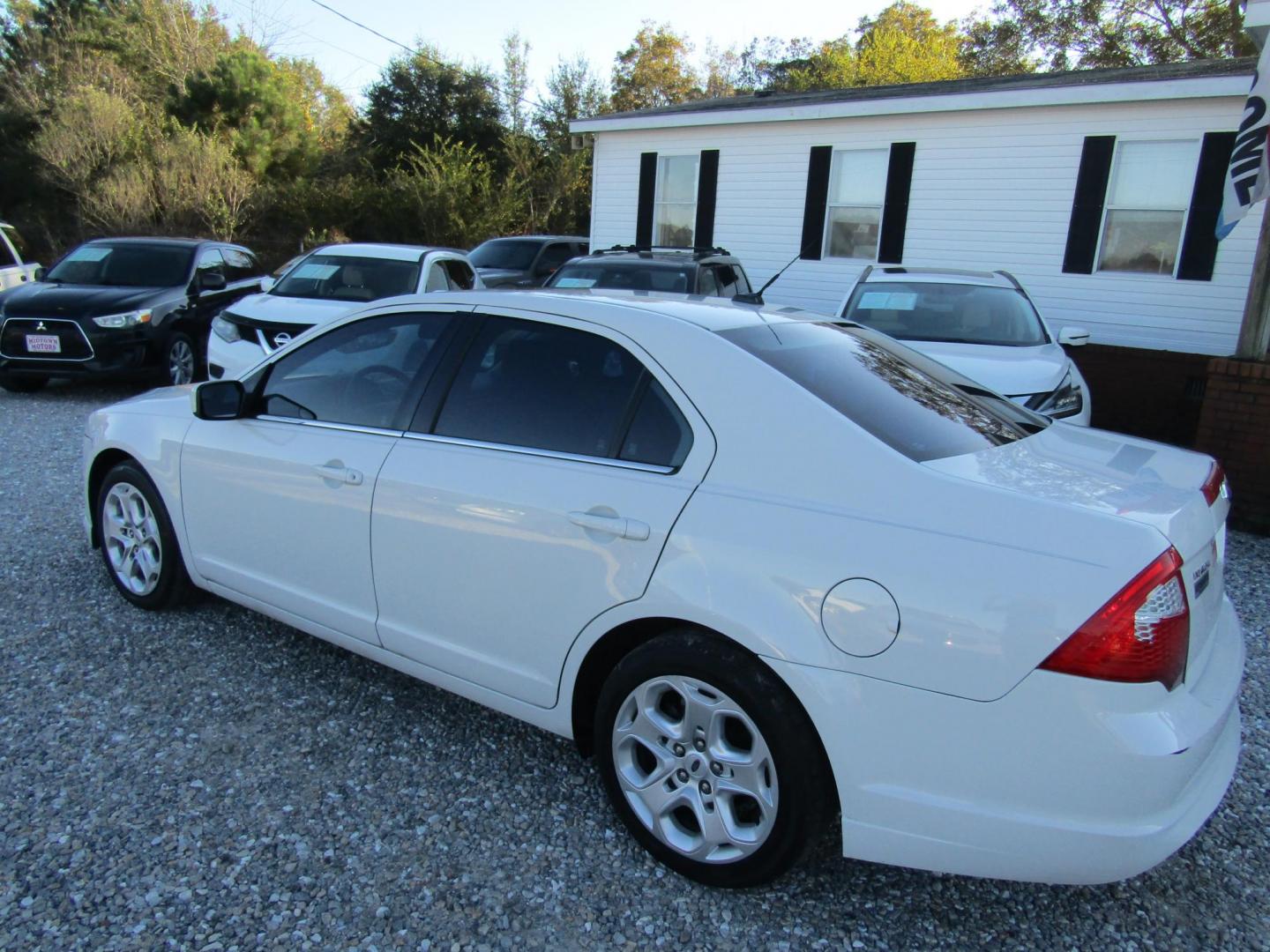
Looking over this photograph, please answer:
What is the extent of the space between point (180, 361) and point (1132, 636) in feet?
32.8

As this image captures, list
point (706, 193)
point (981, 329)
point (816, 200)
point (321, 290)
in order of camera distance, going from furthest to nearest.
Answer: point (706, 193) → point (816, 200) → point (321, 290) → point (981, 329)

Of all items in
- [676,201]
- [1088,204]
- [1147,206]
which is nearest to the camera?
[1147,206]

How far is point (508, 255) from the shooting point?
1566 cm

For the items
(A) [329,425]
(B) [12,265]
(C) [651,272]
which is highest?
(C) [651,272]

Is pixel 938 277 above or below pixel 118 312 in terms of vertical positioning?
above

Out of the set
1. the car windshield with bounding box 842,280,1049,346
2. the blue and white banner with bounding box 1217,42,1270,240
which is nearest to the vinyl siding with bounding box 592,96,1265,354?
the blue and white banner with bounding box 1217,42,1270,240

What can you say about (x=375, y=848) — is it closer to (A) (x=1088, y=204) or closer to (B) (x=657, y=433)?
(B) (x=657, y=433)

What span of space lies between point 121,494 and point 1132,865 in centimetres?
413

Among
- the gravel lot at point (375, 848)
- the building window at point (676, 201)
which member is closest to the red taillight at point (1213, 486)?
the gravel lot at point (375, 848)

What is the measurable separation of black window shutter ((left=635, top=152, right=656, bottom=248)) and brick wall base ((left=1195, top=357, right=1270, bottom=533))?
897 cm

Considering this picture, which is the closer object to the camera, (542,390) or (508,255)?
(542,390)

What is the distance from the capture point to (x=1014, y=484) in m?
2.19

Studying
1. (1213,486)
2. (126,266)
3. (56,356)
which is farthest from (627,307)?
(126,266)

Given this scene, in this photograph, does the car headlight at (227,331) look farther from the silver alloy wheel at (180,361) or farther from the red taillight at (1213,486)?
the red taillight at (1213,486)
